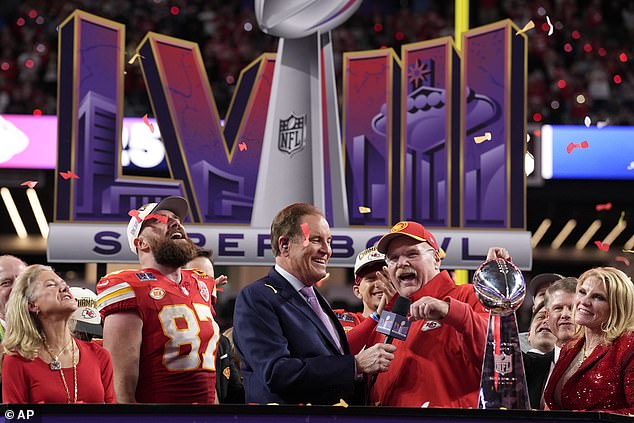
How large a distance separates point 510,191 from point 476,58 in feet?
3.38

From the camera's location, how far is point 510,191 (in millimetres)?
7633

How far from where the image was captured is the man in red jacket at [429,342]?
12.9 ft

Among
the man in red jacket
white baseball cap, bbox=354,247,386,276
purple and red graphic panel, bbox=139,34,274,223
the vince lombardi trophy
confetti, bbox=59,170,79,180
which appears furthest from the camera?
purple and red graphic panel, bbox=139,34,274,223

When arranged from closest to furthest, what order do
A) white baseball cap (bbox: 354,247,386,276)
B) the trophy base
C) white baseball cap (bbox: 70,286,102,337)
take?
the trophy base < white baseball cap (bbox: 70,286,102,337) < white baseball cap (bbox: 354,247,386,276)

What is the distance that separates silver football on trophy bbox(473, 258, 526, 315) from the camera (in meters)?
3.52

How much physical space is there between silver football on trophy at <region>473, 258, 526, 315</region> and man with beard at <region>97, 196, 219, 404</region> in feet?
4.81

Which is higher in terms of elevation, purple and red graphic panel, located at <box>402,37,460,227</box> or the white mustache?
purple and red graphic panel, located at <box>402,37,460,227</box>

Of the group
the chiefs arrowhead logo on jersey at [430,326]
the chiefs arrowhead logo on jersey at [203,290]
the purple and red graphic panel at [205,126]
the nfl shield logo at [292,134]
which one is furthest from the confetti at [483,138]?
the chiefs arrowhead logo on jersey at [430,326]

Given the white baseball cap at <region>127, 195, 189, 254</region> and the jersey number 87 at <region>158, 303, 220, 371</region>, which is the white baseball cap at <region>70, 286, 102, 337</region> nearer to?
the white baseball cap at <region>127, 195, 189, 254</region>

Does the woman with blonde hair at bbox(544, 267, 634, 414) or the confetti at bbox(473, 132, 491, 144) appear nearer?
the woman with blonde hair at bbox(544, 267, 634, 414)

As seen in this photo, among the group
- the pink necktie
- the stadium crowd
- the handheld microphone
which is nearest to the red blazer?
the handheld microphone

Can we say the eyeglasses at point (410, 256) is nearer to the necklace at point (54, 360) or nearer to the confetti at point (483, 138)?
the necklace at point (54, 360)

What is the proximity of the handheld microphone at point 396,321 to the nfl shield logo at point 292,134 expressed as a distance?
12.3ft

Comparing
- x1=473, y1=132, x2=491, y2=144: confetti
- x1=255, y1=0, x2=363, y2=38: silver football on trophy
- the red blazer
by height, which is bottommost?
the red blazer
